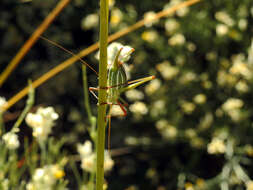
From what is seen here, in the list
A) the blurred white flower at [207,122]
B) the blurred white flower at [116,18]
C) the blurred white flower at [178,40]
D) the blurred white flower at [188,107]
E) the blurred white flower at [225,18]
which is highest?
the blurred white flower at [116,18]

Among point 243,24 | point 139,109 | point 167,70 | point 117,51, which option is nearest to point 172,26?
point 167,70

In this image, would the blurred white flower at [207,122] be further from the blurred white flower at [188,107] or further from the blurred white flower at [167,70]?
the blurred white flower at [167,70]

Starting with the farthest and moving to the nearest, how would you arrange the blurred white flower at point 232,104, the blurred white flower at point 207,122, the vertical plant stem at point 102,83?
the blurred white flower at point 207,122 → the blurred white flower at point 232,104 → the vertical plant stem at point 102,83

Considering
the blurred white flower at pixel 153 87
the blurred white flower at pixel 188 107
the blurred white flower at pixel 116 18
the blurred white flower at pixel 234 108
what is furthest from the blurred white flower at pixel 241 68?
the blurred white flower at pixel 116 18

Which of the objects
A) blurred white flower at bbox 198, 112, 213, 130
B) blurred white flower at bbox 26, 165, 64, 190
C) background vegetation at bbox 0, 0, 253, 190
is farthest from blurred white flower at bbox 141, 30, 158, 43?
blurred white flower at bbox 26, 165, 64, 190

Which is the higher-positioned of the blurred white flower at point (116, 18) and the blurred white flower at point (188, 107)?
the blurred white flower at point (116, 18)

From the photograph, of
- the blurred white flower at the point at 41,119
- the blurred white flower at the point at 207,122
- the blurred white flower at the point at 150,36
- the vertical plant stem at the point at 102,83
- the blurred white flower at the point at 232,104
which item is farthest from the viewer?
the blurred white flower at the point at 150,36

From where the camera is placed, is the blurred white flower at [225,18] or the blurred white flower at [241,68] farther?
the blurred white flower at [225,18]

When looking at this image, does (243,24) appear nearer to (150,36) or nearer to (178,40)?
(178,40)

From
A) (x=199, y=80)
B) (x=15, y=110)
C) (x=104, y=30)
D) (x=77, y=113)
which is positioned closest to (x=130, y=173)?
(x=77, y=113)
